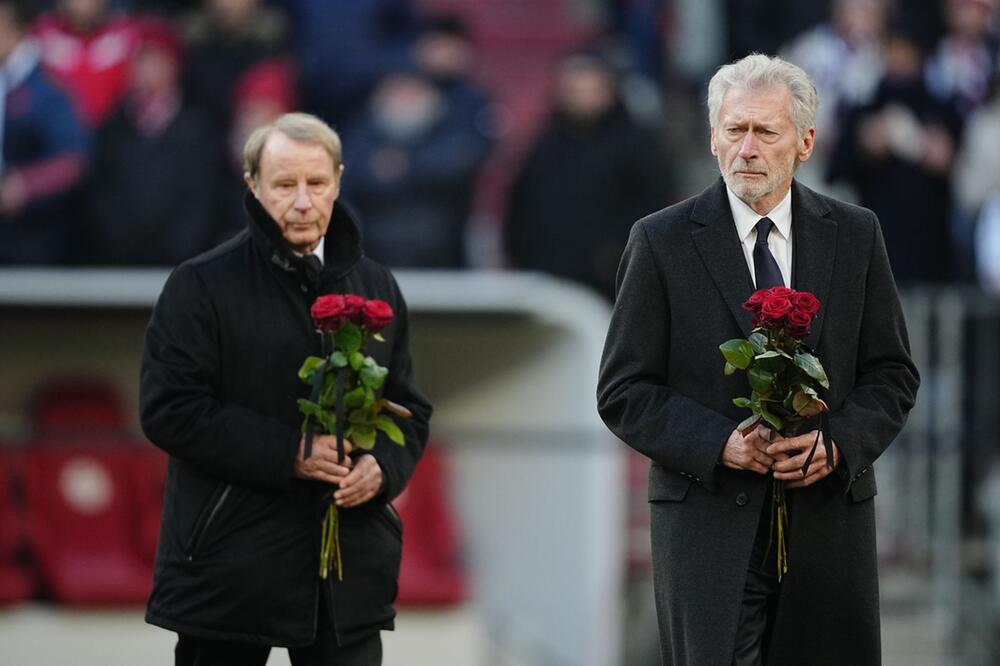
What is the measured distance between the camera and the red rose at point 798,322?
174 inches

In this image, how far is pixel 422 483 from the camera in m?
10.1

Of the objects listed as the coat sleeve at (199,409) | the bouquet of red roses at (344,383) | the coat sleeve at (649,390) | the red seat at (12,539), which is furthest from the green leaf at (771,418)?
the red seat at (12,539)

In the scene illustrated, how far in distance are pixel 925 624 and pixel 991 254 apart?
2.12m

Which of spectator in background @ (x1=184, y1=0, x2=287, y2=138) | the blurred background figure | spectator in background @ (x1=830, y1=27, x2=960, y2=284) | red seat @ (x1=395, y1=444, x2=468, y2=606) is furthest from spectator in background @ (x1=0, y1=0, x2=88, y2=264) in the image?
spectator in background @ (x1=830, y1=27, x2=960, y2=284)

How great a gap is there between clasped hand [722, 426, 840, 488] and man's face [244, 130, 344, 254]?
1269 millimetres

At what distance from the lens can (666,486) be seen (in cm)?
475

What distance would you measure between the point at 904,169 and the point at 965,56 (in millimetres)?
1072

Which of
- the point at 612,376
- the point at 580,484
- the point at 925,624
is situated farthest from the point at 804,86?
the point at 925,624

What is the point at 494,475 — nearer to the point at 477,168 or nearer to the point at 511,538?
the point at 511,538

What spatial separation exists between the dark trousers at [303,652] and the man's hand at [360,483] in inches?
11.1

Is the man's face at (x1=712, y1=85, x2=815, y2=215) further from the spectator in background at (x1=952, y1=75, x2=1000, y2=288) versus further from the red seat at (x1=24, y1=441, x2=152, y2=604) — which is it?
the spectator in background at (x1=952, y1=75, x2=1000, y2=288)

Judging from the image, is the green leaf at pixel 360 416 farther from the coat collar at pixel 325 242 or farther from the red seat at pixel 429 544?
the red seat at pixel 429 544

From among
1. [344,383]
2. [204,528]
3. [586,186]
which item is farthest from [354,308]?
[586,186]

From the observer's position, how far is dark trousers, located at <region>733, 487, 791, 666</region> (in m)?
4.65
